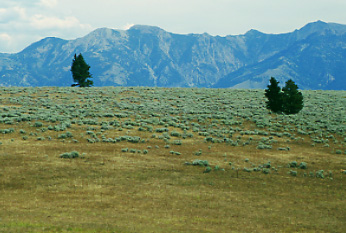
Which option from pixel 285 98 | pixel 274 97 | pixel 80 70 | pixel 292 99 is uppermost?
pixel 80 70

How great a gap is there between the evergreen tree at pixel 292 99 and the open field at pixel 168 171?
75.7 inches

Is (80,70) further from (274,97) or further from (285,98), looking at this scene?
(285,98)

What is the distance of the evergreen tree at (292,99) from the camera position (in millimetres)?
46906

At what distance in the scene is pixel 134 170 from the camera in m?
23.2

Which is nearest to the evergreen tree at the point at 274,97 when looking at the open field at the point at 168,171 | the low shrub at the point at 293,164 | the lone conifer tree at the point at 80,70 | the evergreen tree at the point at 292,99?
the evergreen tree at the point at 292,99

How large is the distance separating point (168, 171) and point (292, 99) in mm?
30884

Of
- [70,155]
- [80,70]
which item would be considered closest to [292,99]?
[70,155]

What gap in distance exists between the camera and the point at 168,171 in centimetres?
2355

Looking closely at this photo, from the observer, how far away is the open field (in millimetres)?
15531

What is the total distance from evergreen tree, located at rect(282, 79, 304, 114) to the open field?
1.92 m

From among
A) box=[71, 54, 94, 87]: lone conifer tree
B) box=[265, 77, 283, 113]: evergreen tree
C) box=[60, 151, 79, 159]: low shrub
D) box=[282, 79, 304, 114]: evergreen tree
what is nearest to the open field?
box=[60, 151, 79, 159]: low shrub

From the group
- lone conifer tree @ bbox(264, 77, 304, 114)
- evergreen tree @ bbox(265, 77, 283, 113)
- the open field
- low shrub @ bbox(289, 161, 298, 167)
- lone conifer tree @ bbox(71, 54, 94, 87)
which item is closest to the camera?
the open field

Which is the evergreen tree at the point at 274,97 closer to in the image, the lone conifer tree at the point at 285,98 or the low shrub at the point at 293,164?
the lone conifer tree at the point at 285,98

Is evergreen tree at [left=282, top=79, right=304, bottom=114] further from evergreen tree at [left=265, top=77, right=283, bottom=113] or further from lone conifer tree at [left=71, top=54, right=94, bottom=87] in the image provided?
lone conifer tree at [left=71, top=54, right=94, bottom=87]
